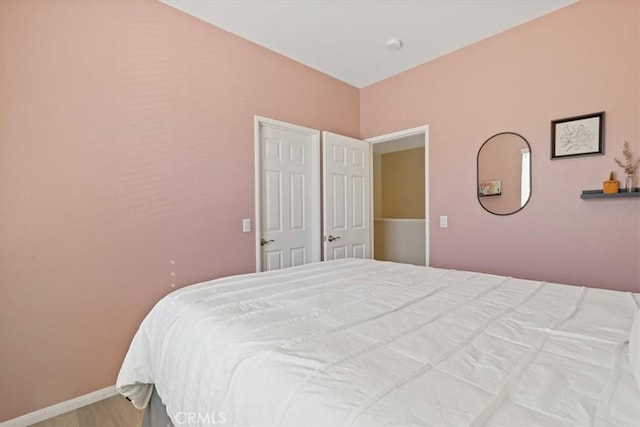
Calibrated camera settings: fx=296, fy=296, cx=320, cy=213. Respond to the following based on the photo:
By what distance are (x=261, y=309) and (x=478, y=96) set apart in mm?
2776

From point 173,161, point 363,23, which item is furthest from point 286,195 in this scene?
point 363,23

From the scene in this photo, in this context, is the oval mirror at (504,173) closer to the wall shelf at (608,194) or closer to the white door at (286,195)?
the wall shelf at (608,194)

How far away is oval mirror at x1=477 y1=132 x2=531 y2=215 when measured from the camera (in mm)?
2535

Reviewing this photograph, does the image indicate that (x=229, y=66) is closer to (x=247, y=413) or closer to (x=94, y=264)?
(x=94, y=264)

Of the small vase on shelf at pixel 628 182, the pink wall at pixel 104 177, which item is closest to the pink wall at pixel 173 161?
the pink wall at pixel 104 177

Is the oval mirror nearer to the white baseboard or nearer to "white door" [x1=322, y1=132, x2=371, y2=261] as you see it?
"white door" [x1=322, y1=132, x2=371, y2=261]

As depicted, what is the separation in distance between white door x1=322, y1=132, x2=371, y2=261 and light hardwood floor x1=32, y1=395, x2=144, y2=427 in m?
2.02

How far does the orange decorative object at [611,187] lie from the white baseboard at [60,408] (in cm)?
370

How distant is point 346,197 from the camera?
3471 millimetres

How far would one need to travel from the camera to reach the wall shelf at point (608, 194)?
1999 millimetres

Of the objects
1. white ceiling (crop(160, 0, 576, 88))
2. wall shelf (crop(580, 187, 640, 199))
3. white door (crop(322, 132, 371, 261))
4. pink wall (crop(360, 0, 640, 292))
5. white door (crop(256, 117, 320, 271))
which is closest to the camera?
wall shelf (crop(580, 187, 640, 199))

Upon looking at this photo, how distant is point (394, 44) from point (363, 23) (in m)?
0.42

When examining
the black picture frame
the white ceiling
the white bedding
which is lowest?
the white bedding

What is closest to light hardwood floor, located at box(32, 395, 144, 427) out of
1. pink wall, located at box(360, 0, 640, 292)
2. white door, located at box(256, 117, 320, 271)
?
white door, located at box(256, 117, 320, 271)
